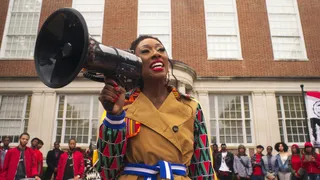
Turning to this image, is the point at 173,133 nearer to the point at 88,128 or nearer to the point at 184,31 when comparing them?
the point at 88,128

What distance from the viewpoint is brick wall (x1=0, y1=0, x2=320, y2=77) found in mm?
14328

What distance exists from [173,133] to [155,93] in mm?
366

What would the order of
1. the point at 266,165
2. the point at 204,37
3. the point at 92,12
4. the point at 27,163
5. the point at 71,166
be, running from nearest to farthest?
the point at 27,163 < the point at 71,166 < the point at 266,165 < the point at 204,37 < the point at 92,12

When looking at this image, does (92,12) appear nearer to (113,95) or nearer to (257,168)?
(257,168)

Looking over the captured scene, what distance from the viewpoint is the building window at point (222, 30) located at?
14867 millimetres

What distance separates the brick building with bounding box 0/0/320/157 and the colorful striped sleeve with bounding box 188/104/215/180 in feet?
35.1

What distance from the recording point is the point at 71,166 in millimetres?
7605

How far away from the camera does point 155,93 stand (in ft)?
6.21

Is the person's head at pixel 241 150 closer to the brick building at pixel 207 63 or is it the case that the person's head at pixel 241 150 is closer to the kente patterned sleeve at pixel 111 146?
the brick building at pixel 207 63

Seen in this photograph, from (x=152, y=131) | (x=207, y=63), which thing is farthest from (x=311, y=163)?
(x=152, y=131)

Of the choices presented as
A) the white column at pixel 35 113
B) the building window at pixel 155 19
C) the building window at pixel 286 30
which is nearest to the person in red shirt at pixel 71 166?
the white column at pixel 35 113

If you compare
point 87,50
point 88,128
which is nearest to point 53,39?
point 87,50

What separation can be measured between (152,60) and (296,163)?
825cm

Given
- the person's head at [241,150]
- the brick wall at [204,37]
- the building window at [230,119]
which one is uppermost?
the brick wall at [204,37]
